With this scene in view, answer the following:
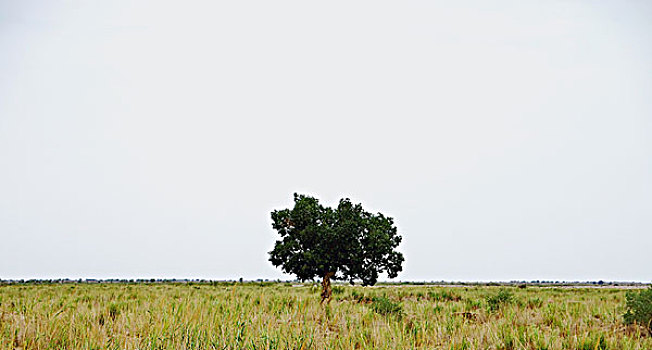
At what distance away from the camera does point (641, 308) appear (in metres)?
9.79

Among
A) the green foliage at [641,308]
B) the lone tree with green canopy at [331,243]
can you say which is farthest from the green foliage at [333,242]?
the green foliage at [641,308]

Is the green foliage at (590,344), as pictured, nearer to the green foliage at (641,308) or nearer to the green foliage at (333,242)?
the green foliage at (641,308)

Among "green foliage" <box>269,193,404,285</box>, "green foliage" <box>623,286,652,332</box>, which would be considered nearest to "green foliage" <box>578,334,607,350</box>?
"green foliage" <box>623,286,652,332</box>

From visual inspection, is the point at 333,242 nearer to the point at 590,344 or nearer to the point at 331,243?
the point at 331,243

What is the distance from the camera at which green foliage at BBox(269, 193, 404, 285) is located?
23.2 metres

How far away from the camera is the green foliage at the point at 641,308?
9.52 metres

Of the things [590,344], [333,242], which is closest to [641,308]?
[590,344]

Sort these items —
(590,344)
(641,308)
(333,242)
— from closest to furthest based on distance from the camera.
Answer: (590,344), (641,308), (333,242)

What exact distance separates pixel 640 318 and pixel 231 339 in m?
9.04

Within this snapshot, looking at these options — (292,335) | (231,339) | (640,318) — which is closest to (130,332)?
(231,339)

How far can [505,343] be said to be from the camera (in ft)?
22.6

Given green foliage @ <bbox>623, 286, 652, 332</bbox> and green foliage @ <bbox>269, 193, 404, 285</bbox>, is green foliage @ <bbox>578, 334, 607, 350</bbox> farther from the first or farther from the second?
green foliage @ <bbox>269, 193, 404, 285</bbox>

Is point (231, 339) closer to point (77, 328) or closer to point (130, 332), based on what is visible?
point (130, 332)

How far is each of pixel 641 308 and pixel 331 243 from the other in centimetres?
1495
